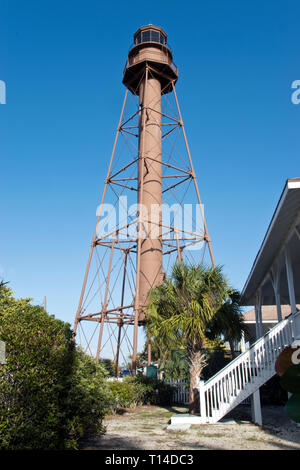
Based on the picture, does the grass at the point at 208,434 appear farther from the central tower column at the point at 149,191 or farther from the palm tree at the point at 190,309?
the central tower column at the point at 149,191

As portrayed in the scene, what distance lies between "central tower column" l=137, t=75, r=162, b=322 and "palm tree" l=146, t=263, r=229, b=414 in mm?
7353

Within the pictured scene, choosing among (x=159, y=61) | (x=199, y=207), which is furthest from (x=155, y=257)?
(x=159, y=61)

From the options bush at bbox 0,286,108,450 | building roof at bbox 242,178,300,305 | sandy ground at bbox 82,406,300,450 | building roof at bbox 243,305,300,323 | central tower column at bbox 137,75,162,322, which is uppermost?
central tower column at bbox 137,75,162,322

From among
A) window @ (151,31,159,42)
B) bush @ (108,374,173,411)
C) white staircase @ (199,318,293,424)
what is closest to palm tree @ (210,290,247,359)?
white staircase @ (199,318,293,424)

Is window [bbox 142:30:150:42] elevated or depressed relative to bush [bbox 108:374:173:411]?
elevated

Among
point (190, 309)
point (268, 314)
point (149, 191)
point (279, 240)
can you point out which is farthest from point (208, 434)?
point (268, 314)

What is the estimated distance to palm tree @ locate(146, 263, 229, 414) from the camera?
1198cm

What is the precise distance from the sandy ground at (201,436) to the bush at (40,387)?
1025 mm


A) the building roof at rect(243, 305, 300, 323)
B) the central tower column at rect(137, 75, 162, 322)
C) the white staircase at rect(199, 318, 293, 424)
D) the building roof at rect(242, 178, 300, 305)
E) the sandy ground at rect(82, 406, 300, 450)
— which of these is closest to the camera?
the sandy ground at rect(82, 406, 300, 450)

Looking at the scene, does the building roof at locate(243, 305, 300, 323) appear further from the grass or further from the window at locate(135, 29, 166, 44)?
A: the window at locate(135, 29, 166, 44)

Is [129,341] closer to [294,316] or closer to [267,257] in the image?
[267,257]

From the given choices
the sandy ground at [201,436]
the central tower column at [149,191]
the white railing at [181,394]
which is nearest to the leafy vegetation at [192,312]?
the sandy ground at [201,436]

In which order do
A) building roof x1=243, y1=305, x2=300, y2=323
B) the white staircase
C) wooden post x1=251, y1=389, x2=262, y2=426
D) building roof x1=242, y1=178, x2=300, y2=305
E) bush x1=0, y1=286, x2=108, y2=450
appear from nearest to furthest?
1. bush x1=0, y1=286, x2=108, y2=450
2. building roof x1=242, y1=178, x2=300, y2=305
3. wooden post x1=251, y1=389, x2=262, y2=426
4. the white staircase
5. building roof x1=243, y1=305, x2=300, y2=323

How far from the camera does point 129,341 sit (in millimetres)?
22141
